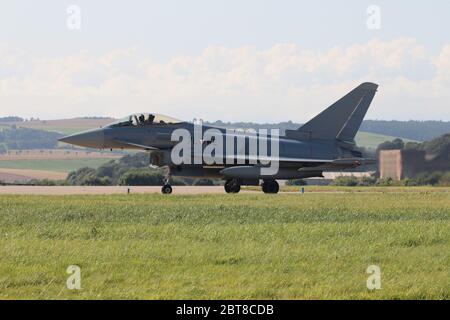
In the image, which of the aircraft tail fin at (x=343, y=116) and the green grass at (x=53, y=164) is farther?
the green grass at (x=53, y=164)

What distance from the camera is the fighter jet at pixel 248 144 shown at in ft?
114

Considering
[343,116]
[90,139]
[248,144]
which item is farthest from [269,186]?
[90,139]

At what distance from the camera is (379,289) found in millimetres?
11492

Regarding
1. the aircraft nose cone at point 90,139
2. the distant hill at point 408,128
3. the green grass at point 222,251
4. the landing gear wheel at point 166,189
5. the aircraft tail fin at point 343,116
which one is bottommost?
the green grass at point 222,251

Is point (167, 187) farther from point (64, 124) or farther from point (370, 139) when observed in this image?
point (64, 124)

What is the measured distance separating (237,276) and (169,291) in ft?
4.74

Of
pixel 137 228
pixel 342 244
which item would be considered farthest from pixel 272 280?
pixel 137 228

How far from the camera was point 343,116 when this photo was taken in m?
36.9

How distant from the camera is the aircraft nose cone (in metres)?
34.7

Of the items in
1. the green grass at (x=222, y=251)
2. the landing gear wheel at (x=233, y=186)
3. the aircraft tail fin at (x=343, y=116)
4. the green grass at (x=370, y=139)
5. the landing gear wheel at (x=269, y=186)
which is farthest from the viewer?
the green grass at (x=370, y=139)

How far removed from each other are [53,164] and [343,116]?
200ft

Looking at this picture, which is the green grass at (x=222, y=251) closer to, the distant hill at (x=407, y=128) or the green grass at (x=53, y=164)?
the green grass at (x=53, y=164)

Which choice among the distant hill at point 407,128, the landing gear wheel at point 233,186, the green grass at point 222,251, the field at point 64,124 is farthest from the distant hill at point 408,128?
the green grass at point 222,251

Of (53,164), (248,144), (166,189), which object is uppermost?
(248,144)
